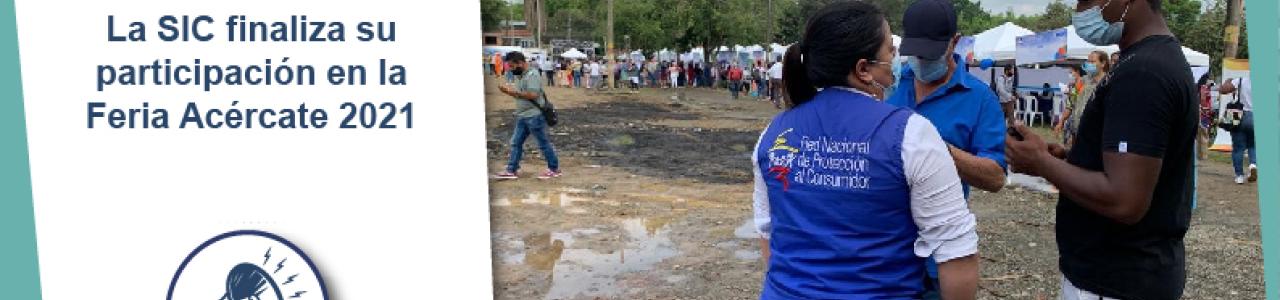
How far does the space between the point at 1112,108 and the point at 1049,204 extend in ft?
21.4

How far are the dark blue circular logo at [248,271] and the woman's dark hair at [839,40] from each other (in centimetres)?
180

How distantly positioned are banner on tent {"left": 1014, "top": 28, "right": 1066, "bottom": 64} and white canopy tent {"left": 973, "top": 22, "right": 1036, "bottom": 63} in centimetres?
131

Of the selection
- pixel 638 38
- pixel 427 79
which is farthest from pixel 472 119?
pixel 638 38

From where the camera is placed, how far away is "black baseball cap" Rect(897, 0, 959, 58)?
253cm

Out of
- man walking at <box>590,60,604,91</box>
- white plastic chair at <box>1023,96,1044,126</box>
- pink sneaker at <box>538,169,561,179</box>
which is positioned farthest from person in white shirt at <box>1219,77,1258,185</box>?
man walking at <box>590,60,604,91</box>

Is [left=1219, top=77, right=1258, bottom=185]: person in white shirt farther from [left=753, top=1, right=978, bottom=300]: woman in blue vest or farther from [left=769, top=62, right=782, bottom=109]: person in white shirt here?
[left=769, top=62, right=782, bottom=109]: person in white shirt

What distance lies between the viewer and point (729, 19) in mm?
30422

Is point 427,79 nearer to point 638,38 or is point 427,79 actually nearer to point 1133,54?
point 1133,54

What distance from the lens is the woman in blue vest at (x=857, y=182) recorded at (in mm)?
1744

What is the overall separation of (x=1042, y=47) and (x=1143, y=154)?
1480cm

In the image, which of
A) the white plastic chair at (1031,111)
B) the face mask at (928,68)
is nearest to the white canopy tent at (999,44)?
the white plastic chair at (1031,111)

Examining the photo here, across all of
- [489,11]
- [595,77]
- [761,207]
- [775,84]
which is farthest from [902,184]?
[595,77]

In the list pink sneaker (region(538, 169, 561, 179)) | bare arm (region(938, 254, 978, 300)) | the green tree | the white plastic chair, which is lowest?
pink sneaker (region(538, 169, 561, 179))

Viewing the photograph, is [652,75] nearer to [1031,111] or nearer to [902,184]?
[1031,111]
